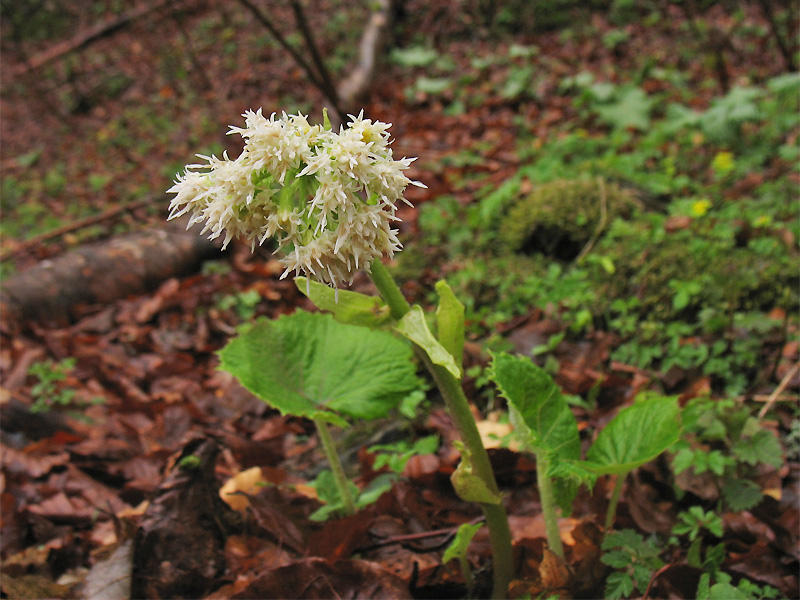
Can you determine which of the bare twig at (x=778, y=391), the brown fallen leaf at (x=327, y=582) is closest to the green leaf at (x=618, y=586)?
the brown fallen leaf at (x=327, y=582)

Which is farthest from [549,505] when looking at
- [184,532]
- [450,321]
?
[184,532]

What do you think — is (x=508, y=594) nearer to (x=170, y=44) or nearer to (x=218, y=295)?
(x=218, y=295)

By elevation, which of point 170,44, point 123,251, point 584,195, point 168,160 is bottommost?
point 584,195

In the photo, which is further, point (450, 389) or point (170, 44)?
point (170, 44)

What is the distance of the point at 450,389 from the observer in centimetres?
139

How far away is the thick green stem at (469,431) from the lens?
4.33ft

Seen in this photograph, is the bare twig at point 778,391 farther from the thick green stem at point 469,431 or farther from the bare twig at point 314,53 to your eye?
the bare twig at point 314,53

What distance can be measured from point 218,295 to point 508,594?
284 cm

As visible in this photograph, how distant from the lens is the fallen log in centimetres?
395

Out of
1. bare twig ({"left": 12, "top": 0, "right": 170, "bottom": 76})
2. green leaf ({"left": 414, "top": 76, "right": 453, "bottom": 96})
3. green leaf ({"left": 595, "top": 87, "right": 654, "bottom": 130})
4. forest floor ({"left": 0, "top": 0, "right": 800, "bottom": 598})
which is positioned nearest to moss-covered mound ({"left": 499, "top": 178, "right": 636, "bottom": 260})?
forest floor ({"left": 0, "top": 0, "right": 800, "bottom": 598})

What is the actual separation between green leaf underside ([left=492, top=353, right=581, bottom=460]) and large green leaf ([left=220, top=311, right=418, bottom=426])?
1.24ft

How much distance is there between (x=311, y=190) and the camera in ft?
3.92

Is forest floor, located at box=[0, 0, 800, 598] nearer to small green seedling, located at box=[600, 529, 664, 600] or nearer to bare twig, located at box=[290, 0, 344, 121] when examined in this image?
small green seedling, located at box=[600, 529, 664, 600]

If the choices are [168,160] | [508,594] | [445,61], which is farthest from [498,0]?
[508,594]
